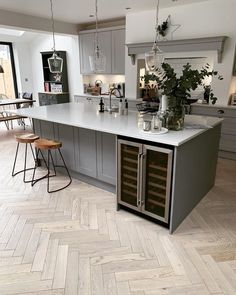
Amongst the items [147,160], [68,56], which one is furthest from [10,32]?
[147,160]

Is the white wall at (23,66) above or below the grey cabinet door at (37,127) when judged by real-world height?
above

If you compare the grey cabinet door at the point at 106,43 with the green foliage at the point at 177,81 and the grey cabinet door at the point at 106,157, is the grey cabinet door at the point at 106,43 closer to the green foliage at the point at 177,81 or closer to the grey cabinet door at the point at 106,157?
the grey cabinet door at the point at 106,157

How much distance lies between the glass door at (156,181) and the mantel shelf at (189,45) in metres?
2.91

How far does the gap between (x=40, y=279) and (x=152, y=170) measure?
1310 millimetres

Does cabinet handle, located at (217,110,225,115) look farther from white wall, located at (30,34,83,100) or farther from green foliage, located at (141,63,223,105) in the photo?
white wall, located at (30,34,83,100)

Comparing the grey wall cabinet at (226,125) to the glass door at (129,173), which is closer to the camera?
the glass door at (129,173)

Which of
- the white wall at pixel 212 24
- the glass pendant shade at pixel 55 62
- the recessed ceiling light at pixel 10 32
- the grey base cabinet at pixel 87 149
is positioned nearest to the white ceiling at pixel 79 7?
the white wall at pixel 212 24

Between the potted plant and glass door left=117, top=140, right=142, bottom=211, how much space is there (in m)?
0.46

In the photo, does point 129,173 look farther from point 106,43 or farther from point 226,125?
point 106,43

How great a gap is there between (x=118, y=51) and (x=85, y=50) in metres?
1.11

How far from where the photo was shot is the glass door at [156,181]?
2201 millimetres

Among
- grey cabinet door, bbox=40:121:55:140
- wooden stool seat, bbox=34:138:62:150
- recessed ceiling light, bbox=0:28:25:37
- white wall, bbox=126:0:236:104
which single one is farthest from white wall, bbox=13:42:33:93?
→ wooden stool seat, bbox=34:138:62:150

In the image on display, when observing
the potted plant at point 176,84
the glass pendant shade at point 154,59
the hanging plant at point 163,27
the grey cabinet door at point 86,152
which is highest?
the hanging plant at point 163,27

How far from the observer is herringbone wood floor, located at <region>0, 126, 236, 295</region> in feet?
5.86
